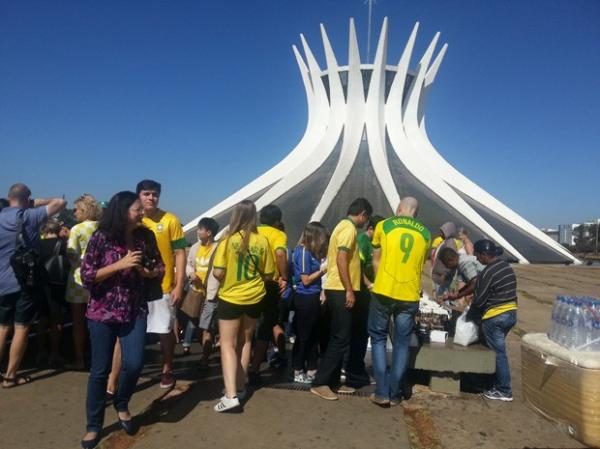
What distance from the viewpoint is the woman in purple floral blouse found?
2438 mm

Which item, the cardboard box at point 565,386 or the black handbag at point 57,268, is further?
the black handbag at point 57,268

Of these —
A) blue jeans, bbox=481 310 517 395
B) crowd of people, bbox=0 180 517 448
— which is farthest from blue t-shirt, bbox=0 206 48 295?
blue jeans, bbox=481 310 517 395

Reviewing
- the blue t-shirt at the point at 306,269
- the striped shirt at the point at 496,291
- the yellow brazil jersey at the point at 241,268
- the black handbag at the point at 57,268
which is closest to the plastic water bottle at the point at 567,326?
the striped shirt at the point at 496,291

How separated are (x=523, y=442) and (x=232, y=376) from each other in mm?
1881

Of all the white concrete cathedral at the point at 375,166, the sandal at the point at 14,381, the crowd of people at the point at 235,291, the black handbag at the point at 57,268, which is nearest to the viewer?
the crowd of people at the point at 235,291

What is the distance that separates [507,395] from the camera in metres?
3.24

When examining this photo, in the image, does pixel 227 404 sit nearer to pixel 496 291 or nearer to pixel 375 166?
pixel 496 291

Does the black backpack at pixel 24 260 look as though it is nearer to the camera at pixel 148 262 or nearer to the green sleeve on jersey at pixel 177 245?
the green sleeve on jersey at pixel 177 245

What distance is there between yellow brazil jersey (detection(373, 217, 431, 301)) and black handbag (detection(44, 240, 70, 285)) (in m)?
2.86

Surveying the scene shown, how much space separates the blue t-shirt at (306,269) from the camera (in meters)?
3.51

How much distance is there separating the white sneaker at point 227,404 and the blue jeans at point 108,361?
60 cm

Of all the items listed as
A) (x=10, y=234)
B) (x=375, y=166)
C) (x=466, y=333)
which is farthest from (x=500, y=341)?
(x=375, y=166)

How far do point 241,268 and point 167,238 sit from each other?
0.66 meters

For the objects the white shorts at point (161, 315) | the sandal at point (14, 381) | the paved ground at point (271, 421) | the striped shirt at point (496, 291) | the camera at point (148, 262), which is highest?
the camera at point (148, 262)
